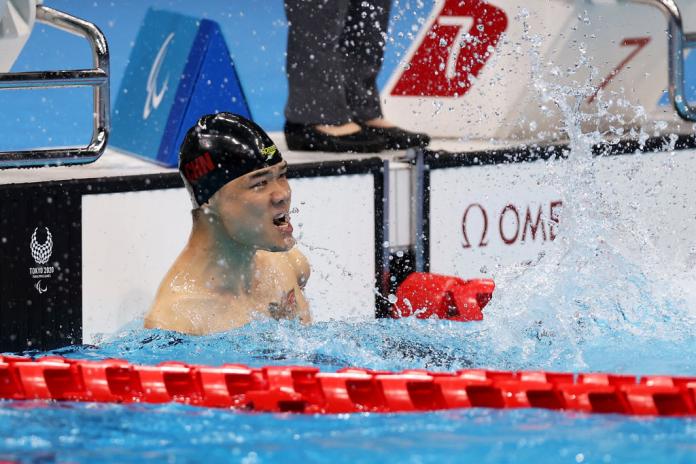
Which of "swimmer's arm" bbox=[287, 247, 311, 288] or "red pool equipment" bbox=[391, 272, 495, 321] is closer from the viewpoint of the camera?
"swimmer's arm" bbox=[287, 247, 311, 288]

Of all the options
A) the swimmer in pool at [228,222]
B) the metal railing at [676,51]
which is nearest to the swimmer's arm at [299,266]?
the swimmer in pool at [228,222]

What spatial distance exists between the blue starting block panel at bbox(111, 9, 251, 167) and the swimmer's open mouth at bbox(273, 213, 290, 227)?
33.6 inches

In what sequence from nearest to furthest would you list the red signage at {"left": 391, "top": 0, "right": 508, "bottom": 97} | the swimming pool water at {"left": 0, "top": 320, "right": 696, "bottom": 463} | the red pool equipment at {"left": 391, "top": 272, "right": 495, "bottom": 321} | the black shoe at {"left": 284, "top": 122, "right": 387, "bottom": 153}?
the swimming pool water at {"left": 0, "top": 320, "right": 696, "bottom": 463} → the red pool equipment at {"left": 391, "top": 272, "right": 495, "bottom": 321} → the black shoe at {"left": 284, "top": 122, "right": 387, "bottom": 153} → the red signage at {"left": 391, "top": 0, "right": 508, "bottom": 97}

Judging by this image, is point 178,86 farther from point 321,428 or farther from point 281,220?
point 321,428

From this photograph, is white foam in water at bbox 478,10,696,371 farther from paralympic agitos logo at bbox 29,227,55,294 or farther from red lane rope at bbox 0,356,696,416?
paralympic agitos logo at bbox 29,227,55,294

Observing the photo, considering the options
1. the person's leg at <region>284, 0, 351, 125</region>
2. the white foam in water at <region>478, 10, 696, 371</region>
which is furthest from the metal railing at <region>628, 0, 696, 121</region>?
the person's leg at <region>284, 0, 351, 125</region>

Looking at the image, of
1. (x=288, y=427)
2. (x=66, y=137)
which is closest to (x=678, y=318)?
(x=288, y=427)

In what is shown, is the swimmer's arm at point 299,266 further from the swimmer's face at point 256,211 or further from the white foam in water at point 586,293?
the white foam in water at point 586,293

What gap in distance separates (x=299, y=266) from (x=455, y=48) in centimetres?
148

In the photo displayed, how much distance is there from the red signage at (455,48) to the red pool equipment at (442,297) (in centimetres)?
98

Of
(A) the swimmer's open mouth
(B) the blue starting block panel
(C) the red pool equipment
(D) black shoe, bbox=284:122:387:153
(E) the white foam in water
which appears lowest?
(C) the red pool equipment

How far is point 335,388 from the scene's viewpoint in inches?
97.1

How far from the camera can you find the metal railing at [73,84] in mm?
3061

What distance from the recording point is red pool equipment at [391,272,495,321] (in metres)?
3.50
